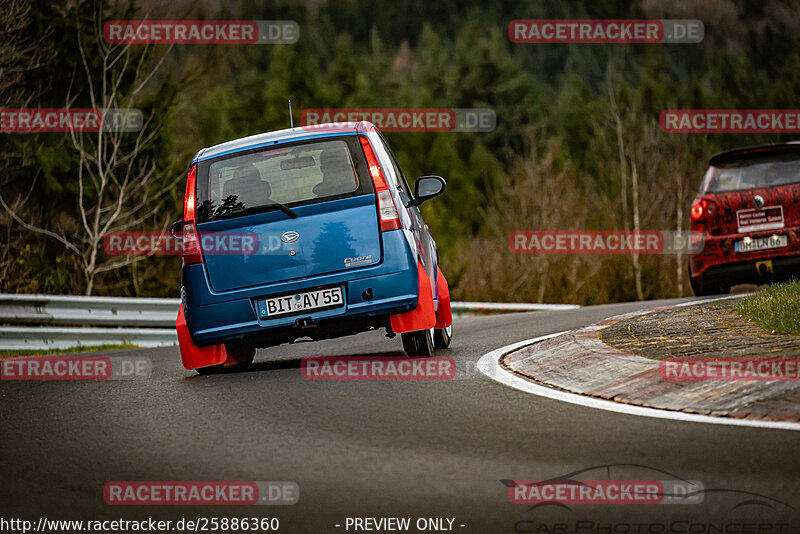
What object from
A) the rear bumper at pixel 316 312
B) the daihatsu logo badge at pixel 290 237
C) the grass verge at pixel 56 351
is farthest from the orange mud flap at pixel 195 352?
the grass verge at pixel 56 351

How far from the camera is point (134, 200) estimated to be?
22.9m

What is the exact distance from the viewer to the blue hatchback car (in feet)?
25.5

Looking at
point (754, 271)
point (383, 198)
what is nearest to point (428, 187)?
point (383, 198)

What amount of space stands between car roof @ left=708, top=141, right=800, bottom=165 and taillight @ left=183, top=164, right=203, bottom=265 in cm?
721

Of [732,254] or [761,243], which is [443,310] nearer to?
[732,254]

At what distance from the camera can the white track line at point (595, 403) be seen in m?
5.29

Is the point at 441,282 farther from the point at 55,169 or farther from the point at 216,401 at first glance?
the point at 55,169

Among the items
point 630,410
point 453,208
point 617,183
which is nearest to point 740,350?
point 630,410

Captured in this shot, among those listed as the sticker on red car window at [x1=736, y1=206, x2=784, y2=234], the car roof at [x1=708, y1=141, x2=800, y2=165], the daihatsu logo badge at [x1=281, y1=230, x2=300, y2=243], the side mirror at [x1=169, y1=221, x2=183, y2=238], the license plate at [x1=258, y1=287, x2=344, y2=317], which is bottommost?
the license plate at [x1=258, y1=287, x2=344, y2=317]

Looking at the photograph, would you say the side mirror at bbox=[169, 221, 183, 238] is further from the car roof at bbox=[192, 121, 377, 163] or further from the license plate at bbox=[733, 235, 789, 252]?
the license plate at bbox=[733, 235, 789, 252]

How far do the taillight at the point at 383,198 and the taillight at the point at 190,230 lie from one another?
140cm

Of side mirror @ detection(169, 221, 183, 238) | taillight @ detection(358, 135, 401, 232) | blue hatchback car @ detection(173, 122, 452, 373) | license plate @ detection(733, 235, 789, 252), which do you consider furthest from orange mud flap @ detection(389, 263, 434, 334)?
license plate @ detection(733, 235, 789, 252)

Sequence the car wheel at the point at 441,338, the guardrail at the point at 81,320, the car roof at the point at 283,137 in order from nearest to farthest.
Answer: the car roof at the point at 283,137
the car wheel at the point at 441,338
the guardrail at the point at 81,320

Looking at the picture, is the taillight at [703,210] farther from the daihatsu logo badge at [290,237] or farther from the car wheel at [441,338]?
the daihatsu logo badge at [290,237]
